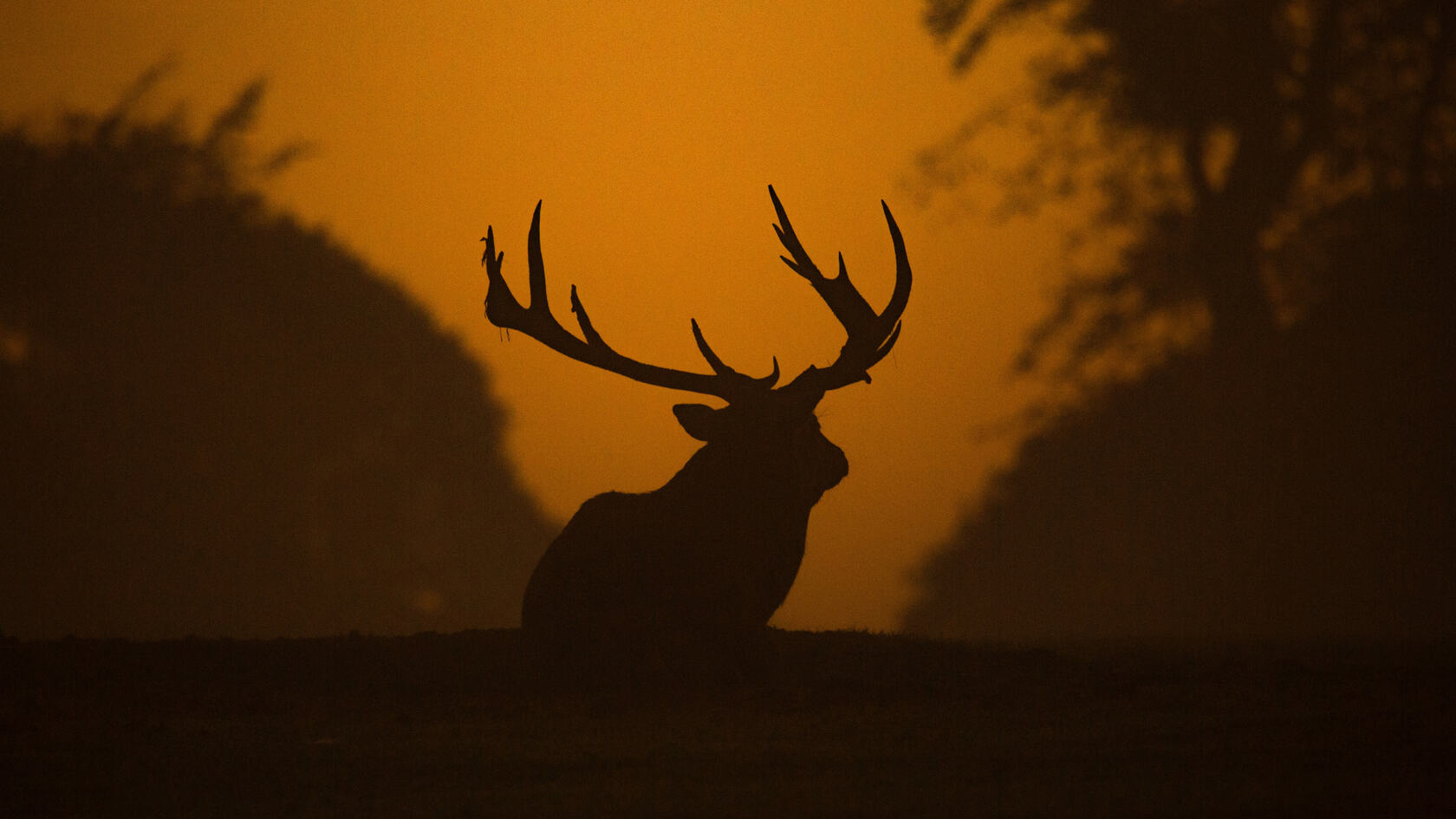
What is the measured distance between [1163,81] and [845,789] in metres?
7.86

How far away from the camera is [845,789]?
313 cm

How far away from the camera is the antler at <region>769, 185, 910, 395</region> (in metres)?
5.88

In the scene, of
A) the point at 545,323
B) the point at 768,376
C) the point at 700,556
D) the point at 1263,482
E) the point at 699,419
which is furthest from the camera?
the point at 1263,482

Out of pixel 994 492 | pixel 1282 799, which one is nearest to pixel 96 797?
pixel 1282 799

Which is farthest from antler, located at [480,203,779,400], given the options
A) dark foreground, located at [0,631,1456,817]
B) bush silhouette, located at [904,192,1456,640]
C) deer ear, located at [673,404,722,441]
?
bush silhouette, located at [904,192,1456,640]

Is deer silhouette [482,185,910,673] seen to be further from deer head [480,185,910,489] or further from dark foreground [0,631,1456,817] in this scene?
dark foreground [0,631,1456,817]

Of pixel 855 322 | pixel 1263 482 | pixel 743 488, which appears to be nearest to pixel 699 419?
pixel 743 488

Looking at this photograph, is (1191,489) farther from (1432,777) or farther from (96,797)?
(96,797)

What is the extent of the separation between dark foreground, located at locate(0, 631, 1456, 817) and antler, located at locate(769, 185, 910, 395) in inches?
43.8

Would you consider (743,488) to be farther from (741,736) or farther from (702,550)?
(741,736)

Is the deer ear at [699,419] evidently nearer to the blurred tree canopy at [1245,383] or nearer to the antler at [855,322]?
the antler at [855,322]

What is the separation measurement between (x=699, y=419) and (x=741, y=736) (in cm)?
181

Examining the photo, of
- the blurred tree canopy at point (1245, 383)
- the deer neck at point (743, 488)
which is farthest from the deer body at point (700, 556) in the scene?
the blurred tree canopy at point (1245, 383)

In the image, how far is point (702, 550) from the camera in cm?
546
